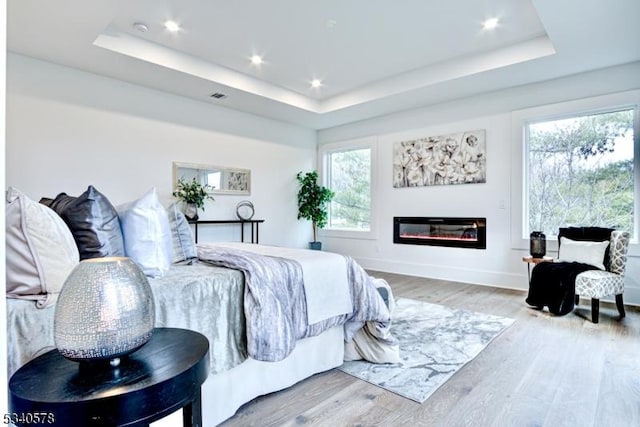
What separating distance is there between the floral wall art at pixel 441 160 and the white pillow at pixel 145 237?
14.4 feet

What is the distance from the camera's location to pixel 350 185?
6676 millimetres

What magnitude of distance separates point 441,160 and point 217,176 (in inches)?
135

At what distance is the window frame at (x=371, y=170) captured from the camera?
618 cm

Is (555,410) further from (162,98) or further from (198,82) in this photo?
(162,98)

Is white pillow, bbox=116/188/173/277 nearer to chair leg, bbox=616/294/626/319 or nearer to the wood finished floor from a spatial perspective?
the wood finished floor

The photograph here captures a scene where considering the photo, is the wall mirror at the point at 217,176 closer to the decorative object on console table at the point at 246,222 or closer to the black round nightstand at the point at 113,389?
the decorative object on console table at the point at 246,222

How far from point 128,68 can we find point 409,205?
4.28 metres

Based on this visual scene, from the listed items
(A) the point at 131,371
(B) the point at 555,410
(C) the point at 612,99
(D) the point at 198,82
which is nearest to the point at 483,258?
(C) the point at 612,99

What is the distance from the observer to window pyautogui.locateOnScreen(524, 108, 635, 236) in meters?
4.00

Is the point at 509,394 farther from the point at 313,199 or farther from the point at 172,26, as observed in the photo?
the point at 313,199

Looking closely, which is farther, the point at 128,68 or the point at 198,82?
the point at 198,82

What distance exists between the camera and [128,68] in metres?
4.07

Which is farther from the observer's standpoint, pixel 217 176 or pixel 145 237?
pixel 217 176

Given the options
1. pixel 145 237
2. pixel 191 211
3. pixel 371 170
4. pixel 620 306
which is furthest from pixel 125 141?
pixel 620 306
